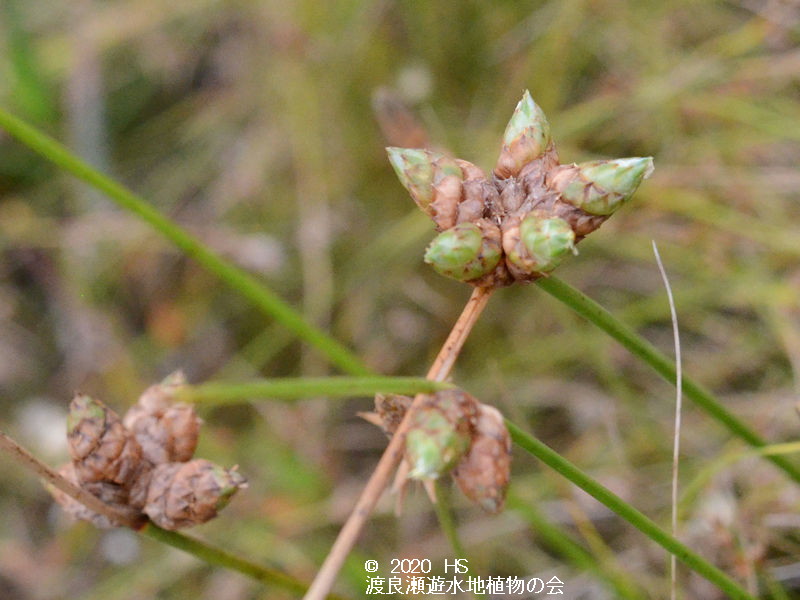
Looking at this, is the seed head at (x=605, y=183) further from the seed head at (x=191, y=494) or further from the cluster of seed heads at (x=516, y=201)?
the seed head at (x=191, y=494)

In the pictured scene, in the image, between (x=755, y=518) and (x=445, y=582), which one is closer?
Answer: (x=755, y=518)

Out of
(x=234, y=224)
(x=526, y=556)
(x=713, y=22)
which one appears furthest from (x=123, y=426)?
(x=713, y=22)

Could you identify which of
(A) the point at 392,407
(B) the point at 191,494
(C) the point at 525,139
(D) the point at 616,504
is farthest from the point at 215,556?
(C) the point at 525,139

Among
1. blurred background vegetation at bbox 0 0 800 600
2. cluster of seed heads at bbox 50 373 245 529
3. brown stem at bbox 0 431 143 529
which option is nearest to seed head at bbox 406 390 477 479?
cluster of seed heads at bbox 50 373 245 529

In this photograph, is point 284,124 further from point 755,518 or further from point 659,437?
point 755,518

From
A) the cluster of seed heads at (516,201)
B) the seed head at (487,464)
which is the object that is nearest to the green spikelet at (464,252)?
the cluster of seed heads at (516,201)

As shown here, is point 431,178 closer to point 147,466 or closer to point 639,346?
point 639,346

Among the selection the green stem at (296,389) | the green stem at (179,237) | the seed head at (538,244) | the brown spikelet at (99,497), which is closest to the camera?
the green stem at (296,389)
